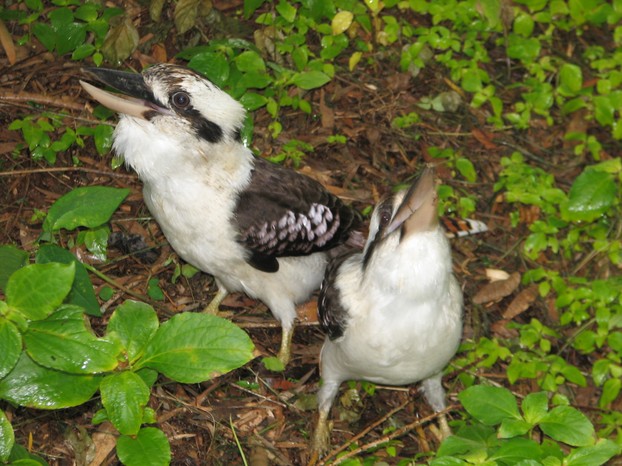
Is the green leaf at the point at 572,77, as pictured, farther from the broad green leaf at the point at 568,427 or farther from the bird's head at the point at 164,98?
the broad green leaf at the point at 568,427

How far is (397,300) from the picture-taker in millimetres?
4027

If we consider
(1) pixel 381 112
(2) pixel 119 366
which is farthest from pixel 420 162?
(2) pixel 119 366

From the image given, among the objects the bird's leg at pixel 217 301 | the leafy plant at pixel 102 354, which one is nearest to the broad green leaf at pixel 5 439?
the leafy plant at pixel 102 354

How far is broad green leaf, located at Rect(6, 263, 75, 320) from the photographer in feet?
10.8

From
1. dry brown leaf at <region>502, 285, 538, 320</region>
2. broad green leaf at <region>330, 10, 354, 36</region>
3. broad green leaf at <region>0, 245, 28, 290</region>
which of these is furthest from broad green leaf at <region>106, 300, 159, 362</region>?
broad green leaf at <region>330, 10, 354, 36</region>

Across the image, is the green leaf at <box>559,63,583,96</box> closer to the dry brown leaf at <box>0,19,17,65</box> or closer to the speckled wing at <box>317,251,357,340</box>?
the speckled wing at <box>317,251,357,340</box>

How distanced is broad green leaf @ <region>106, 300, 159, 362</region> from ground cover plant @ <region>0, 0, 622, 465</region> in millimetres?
723

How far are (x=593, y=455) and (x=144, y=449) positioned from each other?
1879 millimetres

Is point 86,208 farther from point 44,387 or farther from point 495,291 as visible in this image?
point 495,291

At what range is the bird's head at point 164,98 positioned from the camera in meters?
4.33

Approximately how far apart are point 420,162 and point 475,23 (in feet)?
4.44

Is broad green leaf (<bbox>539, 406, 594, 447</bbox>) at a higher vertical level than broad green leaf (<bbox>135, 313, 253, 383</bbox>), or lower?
lower

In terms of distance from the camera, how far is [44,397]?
342 cm

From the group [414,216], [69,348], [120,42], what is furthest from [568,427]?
[120,42]
